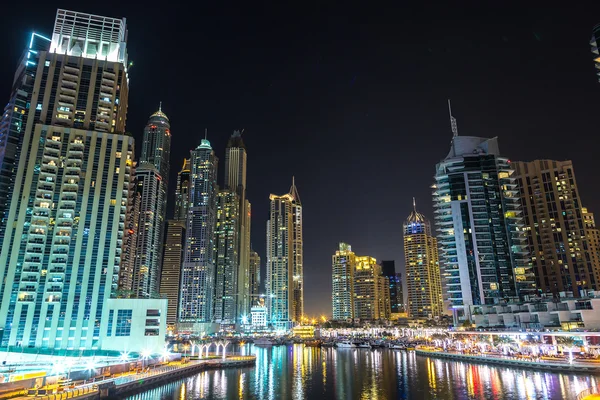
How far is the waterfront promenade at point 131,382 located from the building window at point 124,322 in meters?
22.2

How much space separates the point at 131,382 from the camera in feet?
215

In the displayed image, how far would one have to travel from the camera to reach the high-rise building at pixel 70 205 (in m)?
105

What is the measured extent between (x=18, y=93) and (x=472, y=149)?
558 feet

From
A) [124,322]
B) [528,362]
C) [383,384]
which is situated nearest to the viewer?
[383,384]

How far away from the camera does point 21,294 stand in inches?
4156

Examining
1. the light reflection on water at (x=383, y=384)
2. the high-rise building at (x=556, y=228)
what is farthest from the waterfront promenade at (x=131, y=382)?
the high-rise building at (x=556, y=228)

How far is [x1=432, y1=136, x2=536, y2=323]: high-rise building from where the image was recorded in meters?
140

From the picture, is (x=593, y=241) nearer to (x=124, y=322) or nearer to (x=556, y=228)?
(x=556, y=228)

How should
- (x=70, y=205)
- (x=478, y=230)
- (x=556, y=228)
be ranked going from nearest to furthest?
(x=70, y=205), (x=478, y=230), (x=556, y=228)

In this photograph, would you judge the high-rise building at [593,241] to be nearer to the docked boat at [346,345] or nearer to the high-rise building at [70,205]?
the docked boat at [346,345]

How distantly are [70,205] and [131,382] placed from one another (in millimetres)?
69753

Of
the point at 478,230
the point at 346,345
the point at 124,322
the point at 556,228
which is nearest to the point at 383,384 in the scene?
the point at 124,322

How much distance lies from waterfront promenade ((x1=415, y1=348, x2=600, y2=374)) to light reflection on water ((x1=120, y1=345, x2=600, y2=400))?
175 inches

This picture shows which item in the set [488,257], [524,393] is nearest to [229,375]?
[524,393]
